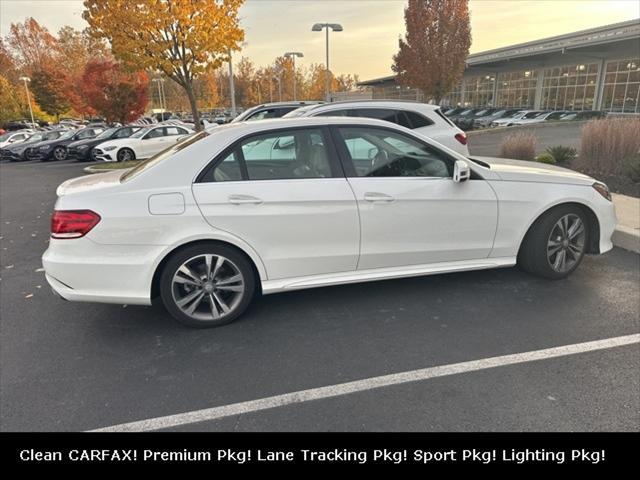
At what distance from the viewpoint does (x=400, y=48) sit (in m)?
24.8

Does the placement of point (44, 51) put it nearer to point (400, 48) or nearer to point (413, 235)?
point (400, 48)

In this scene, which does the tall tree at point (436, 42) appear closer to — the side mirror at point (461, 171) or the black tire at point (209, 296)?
the side mirror at point (461, 171)

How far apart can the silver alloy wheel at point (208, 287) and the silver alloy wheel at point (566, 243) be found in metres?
2.97

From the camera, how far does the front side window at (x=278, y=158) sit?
3467 millimetres

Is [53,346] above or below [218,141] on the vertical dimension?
below

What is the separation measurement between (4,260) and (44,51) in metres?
66.6

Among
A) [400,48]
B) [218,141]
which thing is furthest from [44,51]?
[218,141]

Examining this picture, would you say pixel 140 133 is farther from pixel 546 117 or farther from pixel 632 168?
pixel 546 117

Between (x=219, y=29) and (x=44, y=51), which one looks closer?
(x=219, y=29)

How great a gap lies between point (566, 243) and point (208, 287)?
134 inches

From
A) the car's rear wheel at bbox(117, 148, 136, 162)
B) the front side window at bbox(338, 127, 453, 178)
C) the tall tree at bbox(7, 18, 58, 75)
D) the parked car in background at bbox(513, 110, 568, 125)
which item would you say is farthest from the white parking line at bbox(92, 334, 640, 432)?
the tall tree at bbox(7, 18, 58, 75)

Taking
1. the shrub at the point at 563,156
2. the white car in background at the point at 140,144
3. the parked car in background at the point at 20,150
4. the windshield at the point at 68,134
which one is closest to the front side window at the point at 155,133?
the white car in background at the point at 140,144

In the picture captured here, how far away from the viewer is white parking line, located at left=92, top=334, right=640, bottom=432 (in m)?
2.51

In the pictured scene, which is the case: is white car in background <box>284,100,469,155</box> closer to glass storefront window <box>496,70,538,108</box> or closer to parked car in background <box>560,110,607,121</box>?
parked car in background <box>560,110,607,121</box>
